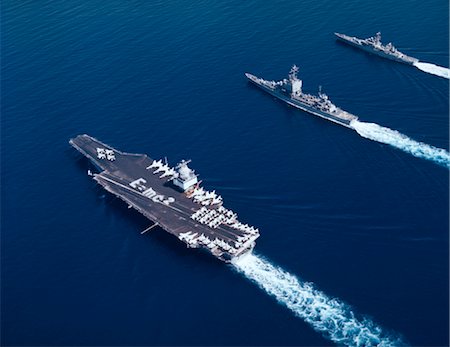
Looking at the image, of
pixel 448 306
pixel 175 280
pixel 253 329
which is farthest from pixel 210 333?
pixel 448 306

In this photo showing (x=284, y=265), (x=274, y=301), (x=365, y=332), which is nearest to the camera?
(x=365, y=332)

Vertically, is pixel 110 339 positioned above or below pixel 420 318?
below

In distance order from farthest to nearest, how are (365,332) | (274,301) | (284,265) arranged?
(284,265) → (274,301) → (365,332)

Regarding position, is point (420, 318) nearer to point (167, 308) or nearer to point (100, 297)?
point (167, 308)

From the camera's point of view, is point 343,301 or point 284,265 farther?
point 284,265

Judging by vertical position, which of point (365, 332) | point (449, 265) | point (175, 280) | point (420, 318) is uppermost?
point (449, 265)

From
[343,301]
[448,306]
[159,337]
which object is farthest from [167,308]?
[448,306]
